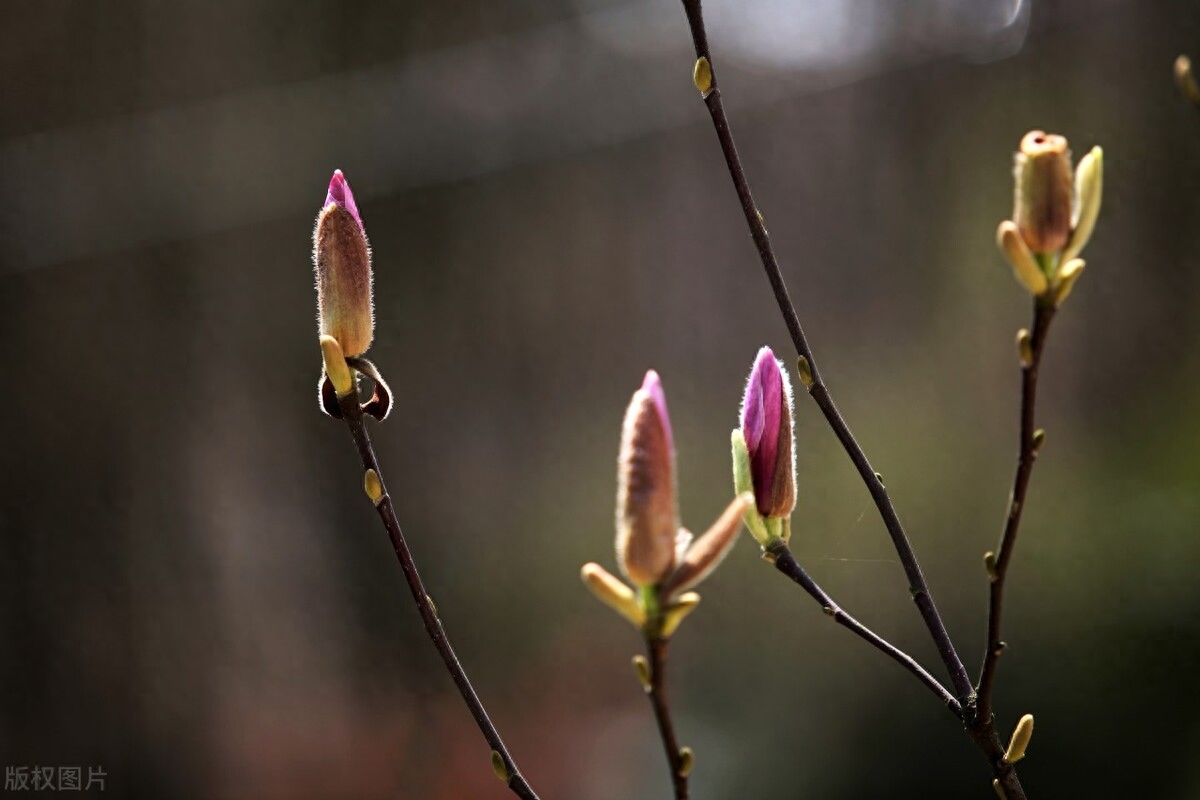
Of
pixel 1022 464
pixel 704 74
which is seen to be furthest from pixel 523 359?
pixel 1022 464

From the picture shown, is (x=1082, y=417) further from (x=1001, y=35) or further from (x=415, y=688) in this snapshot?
(x=415, y=688)

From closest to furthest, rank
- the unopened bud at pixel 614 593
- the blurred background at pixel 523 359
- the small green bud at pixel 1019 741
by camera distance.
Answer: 1. the unopened bud at pixel 614 593
2. the small green bud at pixel 1019 741
3. the blurred background at pixel 523 359

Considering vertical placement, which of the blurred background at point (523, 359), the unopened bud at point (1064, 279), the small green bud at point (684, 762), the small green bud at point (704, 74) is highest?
the blurred background at point (523, 359)

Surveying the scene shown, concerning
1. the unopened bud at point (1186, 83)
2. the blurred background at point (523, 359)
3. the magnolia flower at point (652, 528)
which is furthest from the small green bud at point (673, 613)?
the blurred background at point (523, 359)

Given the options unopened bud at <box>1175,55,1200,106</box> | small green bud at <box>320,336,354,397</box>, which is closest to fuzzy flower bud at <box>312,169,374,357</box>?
small green bud at <box>320,336,354,397</box>

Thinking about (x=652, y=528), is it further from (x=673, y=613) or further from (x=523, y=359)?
(x=523, y=359)

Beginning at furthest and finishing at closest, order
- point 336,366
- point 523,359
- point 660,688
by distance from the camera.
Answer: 1. point 523,359
2. point 336,366
3. point 660,688

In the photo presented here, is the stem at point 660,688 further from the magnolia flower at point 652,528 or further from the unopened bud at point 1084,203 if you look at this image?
the unopened bud at point 1084,203

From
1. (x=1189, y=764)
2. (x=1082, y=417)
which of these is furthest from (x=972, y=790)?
(x=1082, y=417)
